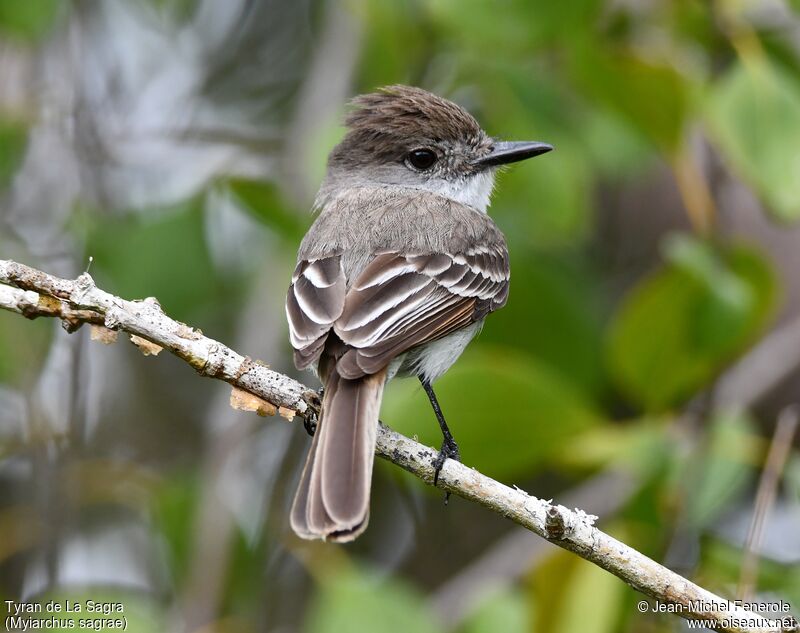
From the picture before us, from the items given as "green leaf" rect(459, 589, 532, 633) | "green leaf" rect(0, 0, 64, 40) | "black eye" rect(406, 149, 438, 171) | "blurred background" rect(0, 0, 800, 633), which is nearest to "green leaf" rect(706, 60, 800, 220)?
"blurred background" rect(0, 0, 800, 633)

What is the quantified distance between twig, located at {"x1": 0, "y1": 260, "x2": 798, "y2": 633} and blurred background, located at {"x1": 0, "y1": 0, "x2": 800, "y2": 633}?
16.6 inches

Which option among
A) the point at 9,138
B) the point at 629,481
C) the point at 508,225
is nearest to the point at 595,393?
the point at 629,481

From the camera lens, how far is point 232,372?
2955 mm

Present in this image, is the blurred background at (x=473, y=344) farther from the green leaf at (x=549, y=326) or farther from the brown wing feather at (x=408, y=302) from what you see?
the brown wing feather at (x=408, y=302)

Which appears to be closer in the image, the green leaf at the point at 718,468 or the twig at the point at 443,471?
the twig at the point at 443,471

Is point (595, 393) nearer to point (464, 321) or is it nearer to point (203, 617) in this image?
point (464, 321)

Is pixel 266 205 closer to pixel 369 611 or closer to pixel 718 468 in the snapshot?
pixel 369 611

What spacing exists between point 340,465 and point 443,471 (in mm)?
260

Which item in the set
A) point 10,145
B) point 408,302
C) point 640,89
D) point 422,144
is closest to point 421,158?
point 422,144

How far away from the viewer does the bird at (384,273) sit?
294 cm

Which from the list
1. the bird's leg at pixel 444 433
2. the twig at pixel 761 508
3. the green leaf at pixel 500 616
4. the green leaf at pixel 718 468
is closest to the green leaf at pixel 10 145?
the bird's leg at pixel 444 433

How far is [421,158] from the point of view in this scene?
4512 millimetres

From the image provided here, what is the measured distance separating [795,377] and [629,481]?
113cm

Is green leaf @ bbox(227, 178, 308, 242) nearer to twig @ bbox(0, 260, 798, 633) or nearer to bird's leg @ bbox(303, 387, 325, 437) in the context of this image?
bird's leg @ bbox(303, 387, 325, 437)
